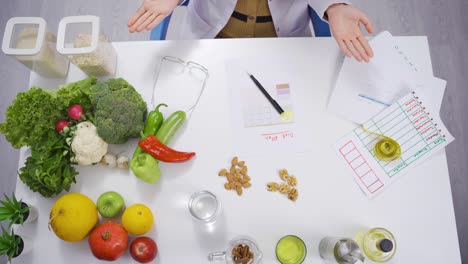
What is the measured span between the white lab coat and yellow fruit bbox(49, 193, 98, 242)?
2.21 ft

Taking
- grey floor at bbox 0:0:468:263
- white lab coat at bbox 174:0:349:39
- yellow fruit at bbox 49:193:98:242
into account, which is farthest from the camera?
grey floor at bbox 0:0:468:263

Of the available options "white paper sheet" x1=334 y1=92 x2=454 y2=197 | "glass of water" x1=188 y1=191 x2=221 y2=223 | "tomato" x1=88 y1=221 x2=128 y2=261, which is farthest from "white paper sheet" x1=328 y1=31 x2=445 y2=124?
"tomato" x1=88 y1=221 x2=128 y2=261

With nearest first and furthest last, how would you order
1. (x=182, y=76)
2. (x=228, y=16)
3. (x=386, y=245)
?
(x=386, y=245), (x=182, y=76), (x=228, y=16)

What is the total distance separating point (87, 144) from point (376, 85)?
2.63 feet

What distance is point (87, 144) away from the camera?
31.7 inches

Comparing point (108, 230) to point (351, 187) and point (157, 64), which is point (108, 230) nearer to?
point (157, 64)

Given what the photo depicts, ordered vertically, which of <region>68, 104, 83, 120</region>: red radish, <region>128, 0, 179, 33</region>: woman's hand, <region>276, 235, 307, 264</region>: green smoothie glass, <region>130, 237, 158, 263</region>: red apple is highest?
<region>128, 0, 179, 33</region>: woman's hand

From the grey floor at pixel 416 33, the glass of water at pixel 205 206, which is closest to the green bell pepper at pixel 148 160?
the glass of water at pixel 205 206

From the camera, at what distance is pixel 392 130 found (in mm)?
939

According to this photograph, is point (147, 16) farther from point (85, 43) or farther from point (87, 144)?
point (87, 144)

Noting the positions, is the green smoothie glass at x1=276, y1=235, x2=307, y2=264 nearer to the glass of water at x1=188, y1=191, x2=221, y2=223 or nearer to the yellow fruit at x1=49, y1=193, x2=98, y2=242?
the glass of water at x1=188, y1=191, x2=221, y2=223

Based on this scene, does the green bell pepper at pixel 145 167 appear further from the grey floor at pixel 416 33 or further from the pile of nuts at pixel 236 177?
the grey floor at pixel 416 33

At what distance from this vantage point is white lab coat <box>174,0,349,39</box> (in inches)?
41.6

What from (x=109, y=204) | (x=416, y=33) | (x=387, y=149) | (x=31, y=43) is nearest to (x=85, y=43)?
(x=31, y=43)
